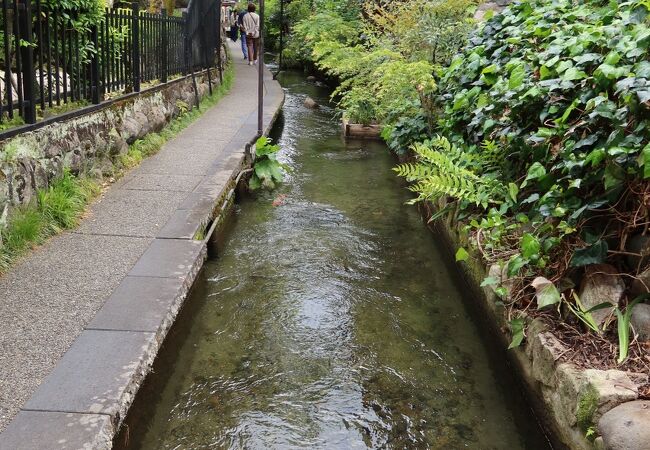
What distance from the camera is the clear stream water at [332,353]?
377 cm

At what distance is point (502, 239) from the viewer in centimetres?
498

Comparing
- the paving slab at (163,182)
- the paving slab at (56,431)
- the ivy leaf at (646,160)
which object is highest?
the ivy leaf at (646,160)

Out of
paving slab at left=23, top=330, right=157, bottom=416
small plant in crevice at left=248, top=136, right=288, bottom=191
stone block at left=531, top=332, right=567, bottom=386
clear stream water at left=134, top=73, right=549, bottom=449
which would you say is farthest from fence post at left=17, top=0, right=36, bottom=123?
stone block at left=531, top=332, right=567, bottom=386

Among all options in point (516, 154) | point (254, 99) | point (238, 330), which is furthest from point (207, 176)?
point (254, 99)

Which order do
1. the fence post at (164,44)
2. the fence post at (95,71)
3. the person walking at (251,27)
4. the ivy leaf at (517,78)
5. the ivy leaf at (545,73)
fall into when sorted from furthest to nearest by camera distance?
the person walking at (251,27)
the fence post at (164,44)
the fence post at (95,71)
the ivy leaf at (517,78)
the ivy leaf at (545,73)

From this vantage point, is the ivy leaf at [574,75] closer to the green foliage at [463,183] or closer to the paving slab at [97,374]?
the green foliage at [463,183]

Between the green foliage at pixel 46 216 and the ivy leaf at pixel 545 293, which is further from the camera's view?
the green foliage at pixel 46 216

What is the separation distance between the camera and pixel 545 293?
12.7 feet

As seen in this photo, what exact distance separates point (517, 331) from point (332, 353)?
A: 1.37m

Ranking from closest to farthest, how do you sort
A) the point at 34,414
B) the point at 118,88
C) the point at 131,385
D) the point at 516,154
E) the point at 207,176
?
the point at 34,414
the point at 131,385
the point at 516,154
the point at 207,176
the point at 118,88

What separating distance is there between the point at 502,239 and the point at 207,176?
13.2 ft

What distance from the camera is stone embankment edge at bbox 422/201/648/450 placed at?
310 cm

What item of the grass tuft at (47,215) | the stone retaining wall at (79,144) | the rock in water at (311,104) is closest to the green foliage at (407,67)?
the stone retaining wall at (79,144)

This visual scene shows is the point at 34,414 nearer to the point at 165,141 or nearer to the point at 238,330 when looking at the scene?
the point at 238,330
